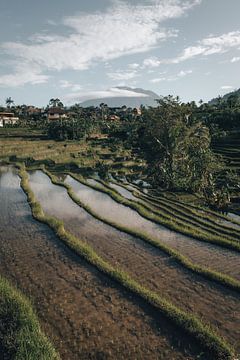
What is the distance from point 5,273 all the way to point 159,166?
2799 cm

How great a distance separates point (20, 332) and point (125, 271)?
6.30 metres

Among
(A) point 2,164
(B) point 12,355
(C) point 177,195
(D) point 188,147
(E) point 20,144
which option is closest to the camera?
(B) point 12,355

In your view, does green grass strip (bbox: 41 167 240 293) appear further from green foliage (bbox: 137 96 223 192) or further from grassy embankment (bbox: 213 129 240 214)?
green foliage (bbox: 137 96 223 192)

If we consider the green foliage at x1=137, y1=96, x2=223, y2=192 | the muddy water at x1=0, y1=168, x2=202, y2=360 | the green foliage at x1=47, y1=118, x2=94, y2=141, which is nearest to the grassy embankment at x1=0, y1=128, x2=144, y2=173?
the green foliage at x1=47, y1=118, x2=94, y2=141

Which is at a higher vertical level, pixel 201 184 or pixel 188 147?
pixel 188 147

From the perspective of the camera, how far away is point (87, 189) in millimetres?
35875

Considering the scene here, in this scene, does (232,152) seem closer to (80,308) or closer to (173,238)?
(173,238)

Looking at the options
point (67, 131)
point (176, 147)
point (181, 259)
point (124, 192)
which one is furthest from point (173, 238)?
point (67, 131)

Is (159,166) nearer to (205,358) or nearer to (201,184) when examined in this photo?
(201,184)

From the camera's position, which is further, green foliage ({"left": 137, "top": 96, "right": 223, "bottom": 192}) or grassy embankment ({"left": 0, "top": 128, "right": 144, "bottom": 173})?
grassy embankment ({"left": 0, "top": 128, "right": 144, "bottom": 173})

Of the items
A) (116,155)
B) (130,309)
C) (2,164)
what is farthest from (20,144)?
(130,309)

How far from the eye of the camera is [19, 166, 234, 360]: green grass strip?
1100 cm

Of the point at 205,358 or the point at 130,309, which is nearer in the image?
the point at 205,358

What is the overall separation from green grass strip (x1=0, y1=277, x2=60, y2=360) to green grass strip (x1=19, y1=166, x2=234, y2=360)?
Result: 4.13 meters
